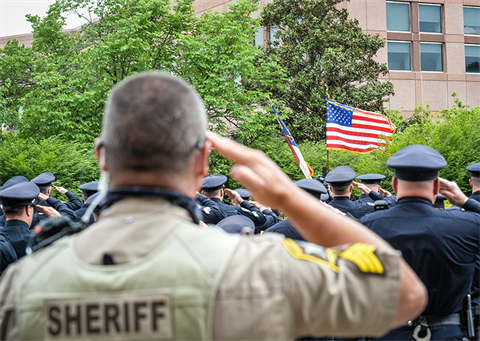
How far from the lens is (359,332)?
1266 millimetres

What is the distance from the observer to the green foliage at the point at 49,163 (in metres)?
14.3

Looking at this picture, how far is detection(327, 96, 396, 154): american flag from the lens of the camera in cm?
1197

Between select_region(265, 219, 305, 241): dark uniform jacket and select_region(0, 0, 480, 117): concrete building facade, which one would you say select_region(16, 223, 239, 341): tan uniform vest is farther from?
select_region(0, 0, 480, 117): concrete building facade

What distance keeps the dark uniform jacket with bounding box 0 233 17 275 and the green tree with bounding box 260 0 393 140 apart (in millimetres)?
18907

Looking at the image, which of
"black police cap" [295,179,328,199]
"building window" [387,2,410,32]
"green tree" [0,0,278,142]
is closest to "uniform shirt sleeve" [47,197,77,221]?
"black police cap" [295,179,328,199]

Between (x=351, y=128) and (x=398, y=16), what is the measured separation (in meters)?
20.8

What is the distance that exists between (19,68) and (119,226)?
24610 mm

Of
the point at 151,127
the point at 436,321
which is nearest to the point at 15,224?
the point at 436,321

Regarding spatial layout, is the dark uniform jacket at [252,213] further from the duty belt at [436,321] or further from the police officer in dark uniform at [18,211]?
the duty belt at [436,321]

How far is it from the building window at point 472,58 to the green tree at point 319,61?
1025 centimetres

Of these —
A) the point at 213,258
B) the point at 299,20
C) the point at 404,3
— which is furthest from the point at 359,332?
the point at 404,3

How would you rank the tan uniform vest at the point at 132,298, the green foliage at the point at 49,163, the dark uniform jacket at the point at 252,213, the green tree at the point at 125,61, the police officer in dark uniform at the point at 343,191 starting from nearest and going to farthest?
the tan uniform vest at the point at 132,298 → the police officer in dark uniform at the point at 343,191 → the dark uniform jacket at the point at 252,213 → the green foliage at the point at 49,163 → the green tree at the point at 125,61

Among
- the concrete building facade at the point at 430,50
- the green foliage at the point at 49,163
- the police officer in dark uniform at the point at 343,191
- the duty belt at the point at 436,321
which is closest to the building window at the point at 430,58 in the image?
the concrete building facade at the point at 430,50

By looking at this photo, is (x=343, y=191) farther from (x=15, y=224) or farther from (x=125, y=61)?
(x=125, y=61)
